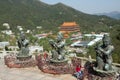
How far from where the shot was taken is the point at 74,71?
A: 465 inches

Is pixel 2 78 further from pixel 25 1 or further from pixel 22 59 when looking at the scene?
pixel 25 1

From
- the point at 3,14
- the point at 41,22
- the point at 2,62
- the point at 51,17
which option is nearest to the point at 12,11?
the point at 3,14

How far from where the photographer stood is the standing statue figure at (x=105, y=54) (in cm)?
972

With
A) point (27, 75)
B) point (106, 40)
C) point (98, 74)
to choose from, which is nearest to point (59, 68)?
point (27, 75)

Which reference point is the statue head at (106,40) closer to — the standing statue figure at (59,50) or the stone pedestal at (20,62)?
the standing statue figure at (59,50)

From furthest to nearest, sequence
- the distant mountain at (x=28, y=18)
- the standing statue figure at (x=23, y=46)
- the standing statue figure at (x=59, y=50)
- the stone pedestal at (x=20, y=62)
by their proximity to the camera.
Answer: the distant mountain at (x=28, y=18)
the standing statue figure at (x=23, y=46)
the stone pedestal at (x=20, y=62)
the standing statue figure at (x=59, y=50)

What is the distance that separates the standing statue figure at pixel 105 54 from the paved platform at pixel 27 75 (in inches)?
78.8

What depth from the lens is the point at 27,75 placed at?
1200cm

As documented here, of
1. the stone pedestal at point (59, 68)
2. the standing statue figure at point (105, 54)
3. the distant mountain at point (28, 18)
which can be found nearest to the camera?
the standing statue figure at point (105, 54)

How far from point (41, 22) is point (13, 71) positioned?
5230 inches

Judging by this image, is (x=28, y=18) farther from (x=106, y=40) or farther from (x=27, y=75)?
(x=106, y=40)

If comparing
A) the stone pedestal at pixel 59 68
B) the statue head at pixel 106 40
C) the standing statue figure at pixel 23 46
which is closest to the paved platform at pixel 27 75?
the stone pedestal at pixel 59 68

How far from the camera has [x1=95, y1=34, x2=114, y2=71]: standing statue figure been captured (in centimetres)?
972

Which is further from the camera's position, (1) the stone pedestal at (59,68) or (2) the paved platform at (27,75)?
(1) the stone pedestal at (59,68)
